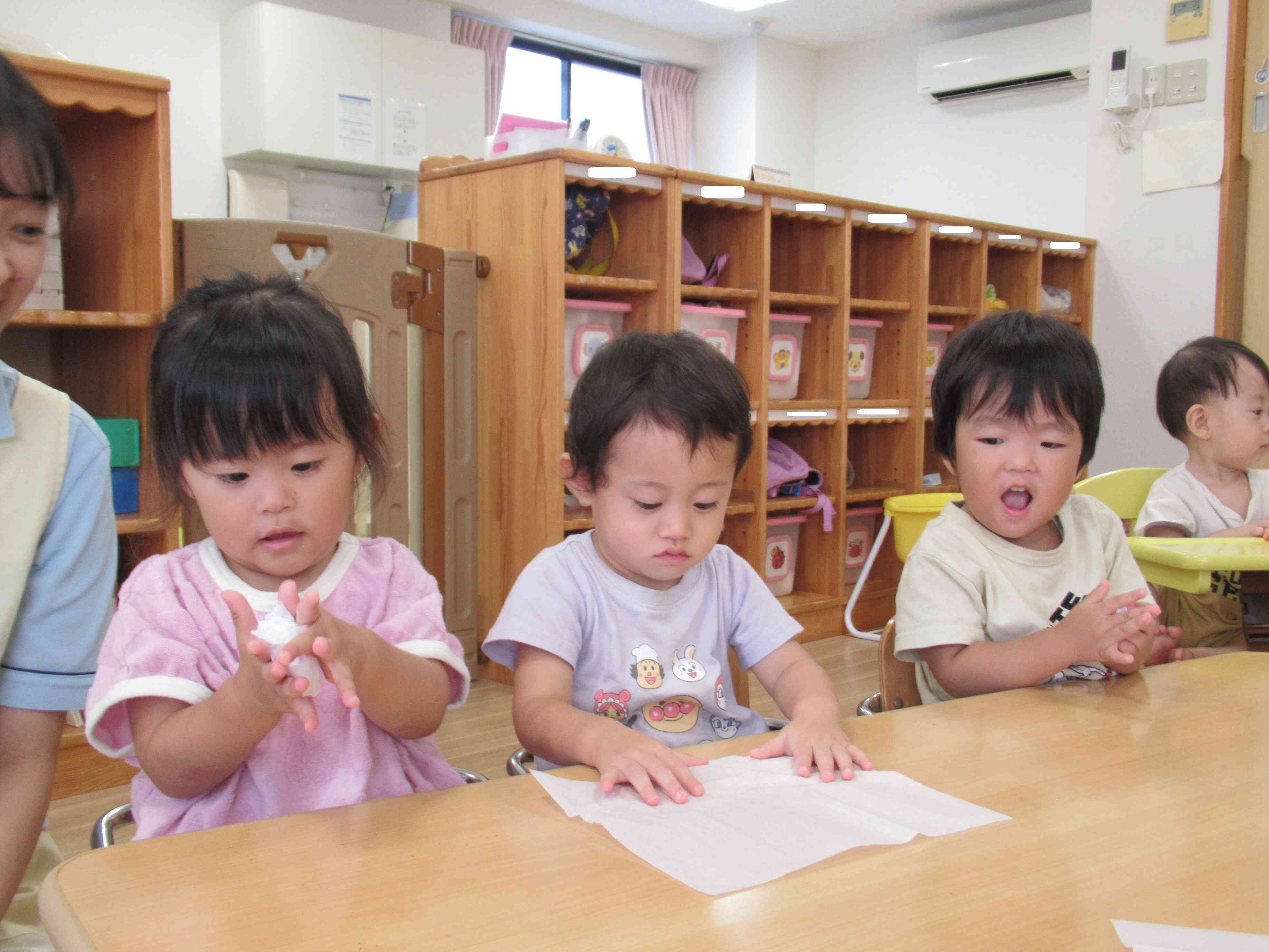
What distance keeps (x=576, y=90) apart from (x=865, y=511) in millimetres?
3808

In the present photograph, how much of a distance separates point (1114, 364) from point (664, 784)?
12.3 ft

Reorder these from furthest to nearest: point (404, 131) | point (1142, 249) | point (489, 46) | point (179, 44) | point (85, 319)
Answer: point (489, 46), point (404, 131), point (179, 44), point (1142, 249), point (85, 319)

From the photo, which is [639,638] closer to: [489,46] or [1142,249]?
[1142,249]

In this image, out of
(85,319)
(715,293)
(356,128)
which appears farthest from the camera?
(356,128)

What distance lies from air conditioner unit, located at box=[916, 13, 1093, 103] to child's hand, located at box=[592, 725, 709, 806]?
5786mm

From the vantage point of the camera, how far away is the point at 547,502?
2.75m

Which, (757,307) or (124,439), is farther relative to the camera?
(757,307)

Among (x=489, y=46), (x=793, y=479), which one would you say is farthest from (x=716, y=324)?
(x=489, y=46)

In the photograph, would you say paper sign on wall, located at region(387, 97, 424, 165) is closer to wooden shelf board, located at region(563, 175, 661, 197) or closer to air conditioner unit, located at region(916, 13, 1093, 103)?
wooden shelf board, located at region(563, 175, 661, 197)

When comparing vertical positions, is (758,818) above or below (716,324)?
below

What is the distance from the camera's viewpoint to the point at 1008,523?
129 cm

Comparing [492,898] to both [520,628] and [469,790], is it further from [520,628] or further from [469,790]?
[520,628]

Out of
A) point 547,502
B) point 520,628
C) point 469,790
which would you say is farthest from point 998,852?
point 547,502

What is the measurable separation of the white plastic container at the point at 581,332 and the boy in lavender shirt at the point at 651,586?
1.65m
